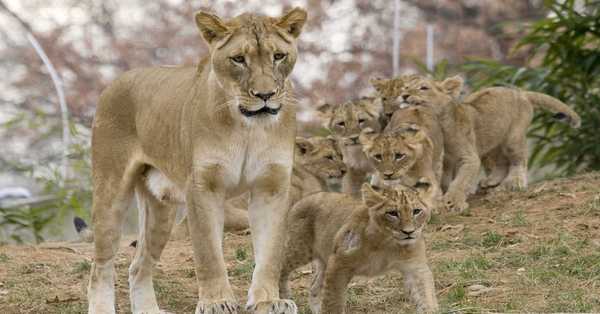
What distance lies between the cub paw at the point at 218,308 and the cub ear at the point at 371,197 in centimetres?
91

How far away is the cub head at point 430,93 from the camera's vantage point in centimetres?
812

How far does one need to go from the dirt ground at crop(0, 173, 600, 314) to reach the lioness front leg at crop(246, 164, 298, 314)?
81 centimetres

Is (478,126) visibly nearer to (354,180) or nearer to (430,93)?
(430,93)

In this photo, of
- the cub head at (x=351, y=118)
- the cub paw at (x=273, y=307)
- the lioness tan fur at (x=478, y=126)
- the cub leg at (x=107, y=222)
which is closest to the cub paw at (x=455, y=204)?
the lioness tan fur at (x=478, y=126)

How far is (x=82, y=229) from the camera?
791cm

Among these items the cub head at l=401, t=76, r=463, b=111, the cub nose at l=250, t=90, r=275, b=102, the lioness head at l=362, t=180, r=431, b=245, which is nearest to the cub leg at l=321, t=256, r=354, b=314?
the lioness head at l=362, t=180, r=431, b=245

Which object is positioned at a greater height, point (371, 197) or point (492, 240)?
point (371, 197)

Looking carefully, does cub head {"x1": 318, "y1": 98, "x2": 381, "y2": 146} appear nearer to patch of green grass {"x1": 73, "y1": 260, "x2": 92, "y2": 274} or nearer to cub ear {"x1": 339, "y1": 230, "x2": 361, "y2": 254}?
patch of green grass {"x1": 73, "y1": 260, "x2": 92, "y2": 274}

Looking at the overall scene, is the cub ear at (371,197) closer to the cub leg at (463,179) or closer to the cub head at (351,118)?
the cub head at (351,118)

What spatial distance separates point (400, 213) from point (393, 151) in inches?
71.7

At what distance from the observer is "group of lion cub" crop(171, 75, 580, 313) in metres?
5.42

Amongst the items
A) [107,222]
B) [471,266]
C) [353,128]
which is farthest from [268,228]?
[353,128]

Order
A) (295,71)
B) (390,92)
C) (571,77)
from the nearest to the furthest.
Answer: (390,92)
(571,77)
(295,71)

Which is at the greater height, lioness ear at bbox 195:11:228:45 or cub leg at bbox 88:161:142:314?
lioness ear at bbox 195:11:228:45
